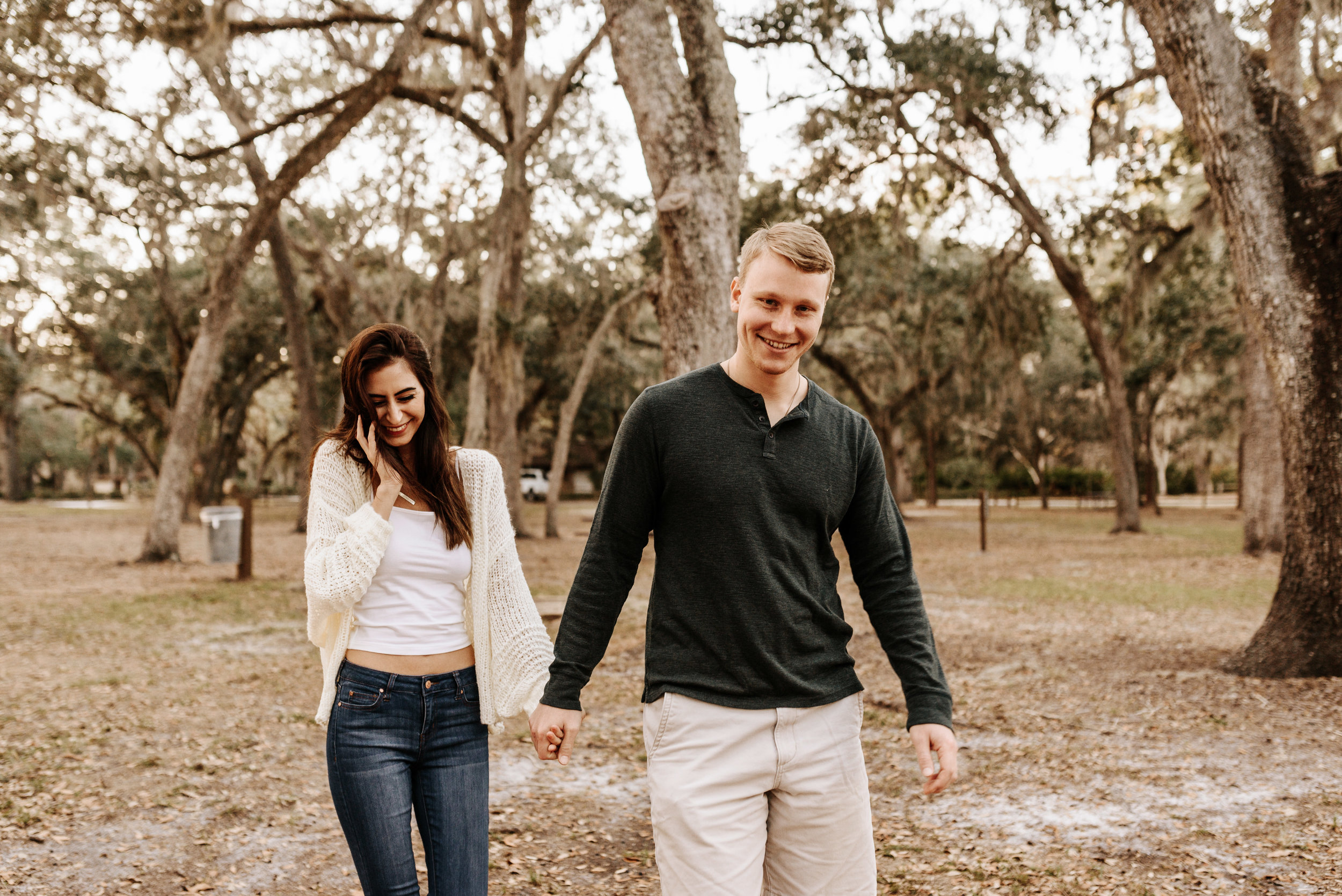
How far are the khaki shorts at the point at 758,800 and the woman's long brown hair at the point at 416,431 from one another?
2.42ft

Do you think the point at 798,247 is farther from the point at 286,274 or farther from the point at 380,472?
the point at 286,274

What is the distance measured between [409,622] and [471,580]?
0.20 m

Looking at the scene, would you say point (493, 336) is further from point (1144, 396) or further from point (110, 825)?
point (1144, 396)

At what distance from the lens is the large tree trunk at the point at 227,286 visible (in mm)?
11508

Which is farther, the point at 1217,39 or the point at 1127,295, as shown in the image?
the point at 1127,295

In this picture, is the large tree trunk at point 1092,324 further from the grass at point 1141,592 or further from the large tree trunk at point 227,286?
the large tree trunk at point 227,286

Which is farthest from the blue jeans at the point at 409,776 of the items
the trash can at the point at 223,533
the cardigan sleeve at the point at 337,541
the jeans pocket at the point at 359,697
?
the trash can at the point at 223,533

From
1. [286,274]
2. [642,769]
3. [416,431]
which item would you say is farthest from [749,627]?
[286,274]

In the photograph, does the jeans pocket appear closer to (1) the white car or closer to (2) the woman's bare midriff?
(2) the woman's bare midriff

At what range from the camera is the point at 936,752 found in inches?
84.3

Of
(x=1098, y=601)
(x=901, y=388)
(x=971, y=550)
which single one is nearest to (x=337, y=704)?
(x=1098, y=601)

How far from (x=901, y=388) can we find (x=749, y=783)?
28567 millimetres

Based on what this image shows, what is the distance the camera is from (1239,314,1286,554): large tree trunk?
14.9 meters

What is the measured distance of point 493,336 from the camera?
15469mm
